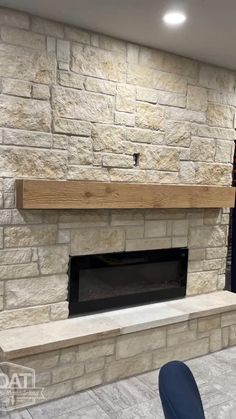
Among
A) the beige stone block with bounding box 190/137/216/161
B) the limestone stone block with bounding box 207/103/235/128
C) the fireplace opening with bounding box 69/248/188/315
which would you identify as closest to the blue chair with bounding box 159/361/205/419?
the fireplace opening with bounding box 69/248/188/315

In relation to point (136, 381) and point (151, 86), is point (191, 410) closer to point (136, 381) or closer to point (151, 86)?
point (136, 381)

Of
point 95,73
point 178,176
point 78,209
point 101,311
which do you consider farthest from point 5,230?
point 178,176

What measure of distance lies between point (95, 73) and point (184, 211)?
1366 mm

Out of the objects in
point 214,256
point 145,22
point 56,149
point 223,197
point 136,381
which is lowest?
point 136,381

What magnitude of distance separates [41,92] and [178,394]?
2.07 metres

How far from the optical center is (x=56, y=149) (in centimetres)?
259

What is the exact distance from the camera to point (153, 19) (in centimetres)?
237

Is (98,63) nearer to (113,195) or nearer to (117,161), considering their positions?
(117,161)

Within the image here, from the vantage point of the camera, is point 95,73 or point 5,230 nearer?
point 5,230

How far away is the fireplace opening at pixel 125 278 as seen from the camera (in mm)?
2799

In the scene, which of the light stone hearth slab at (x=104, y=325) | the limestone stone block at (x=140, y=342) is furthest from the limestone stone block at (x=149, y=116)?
the limestone stone block at (x=140, y=342)

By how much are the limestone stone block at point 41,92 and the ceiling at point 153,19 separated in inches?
17.2

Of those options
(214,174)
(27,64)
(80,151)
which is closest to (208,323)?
(214,174)

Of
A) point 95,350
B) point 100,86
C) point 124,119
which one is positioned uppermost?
point 100,86
